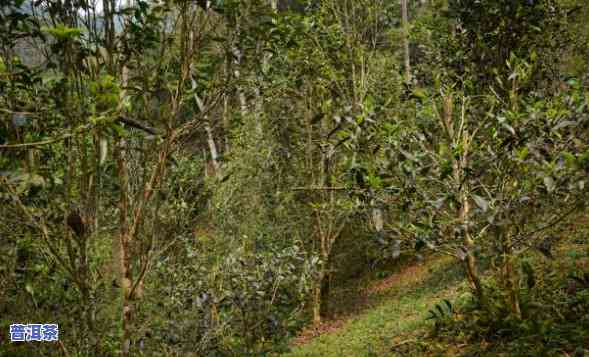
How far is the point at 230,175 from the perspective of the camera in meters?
6.16

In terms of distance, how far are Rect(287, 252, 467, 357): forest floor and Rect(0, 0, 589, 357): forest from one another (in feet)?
0.69

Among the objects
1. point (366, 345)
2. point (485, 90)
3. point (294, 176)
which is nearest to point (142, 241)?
point (485, 90)

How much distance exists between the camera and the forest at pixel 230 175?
3.52 meters

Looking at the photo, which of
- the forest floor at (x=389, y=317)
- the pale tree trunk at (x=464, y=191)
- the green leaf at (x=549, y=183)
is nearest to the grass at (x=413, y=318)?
the forest floor at (x=389, y=317)

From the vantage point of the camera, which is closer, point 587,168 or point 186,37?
point 186,37

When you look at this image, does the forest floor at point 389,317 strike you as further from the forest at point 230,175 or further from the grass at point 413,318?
the forest at point 230,175

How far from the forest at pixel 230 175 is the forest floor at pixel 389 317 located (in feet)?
0.69

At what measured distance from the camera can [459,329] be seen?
7418 millimetres

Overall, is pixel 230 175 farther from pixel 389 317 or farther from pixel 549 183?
pixel 389 317

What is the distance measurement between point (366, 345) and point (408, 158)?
6431 millimetres

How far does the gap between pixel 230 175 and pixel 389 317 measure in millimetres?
8734

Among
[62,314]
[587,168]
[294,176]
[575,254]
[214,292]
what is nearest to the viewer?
[587,168]

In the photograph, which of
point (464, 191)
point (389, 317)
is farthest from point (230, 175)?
point (389, 317)

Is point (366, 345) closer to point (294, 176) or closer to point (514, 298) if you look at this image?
point (514, 298)
